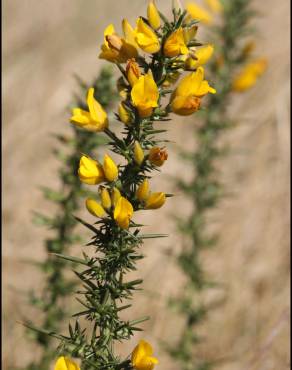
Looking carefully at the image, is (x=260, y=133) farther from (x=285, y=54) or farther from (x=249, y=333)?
(x=249, y=333)

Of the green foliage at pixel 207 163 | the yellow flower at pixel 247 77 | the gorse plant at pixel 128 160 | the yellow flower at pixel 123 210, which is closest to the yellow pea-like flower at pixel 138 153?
the gorse plant at pixel 128 160

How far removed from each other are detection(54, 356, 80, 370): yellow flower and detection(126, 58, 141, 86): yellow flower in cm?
63

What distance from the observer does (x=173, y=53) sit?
1286 mm

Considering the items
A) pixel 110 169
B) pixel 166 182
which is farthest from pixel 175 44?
pixel 166 182

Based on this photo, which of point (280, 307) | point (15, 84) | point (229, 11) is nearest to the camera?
point (229, 11)

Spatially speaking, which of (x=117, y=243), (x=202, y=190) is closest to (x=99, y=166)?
(x=117, y=243)

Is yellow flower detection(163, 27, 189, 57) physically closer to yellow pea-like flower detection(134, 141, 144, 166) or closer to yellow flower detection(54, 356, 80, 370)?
yellow pea-like flower detection(134, 141, 144, 166)

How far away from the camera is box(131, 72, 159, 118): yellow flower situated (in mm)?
1240

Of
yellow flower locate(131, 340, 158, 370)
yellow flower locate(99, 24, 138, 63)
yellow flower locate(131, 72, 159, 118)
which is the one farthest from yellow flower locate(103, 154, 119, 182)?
yellow flower locate(131, 340, 158, 370)

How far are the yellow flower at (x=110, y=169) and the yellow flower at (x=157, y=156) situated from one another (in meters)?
0.08

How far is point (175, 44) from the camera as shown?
1.28 metres

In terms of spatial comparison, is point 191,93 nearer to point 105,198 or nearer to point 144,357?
point 105,198

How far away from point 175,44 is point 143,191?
0.34 meters

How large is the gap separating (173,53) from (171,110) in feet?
0.46
